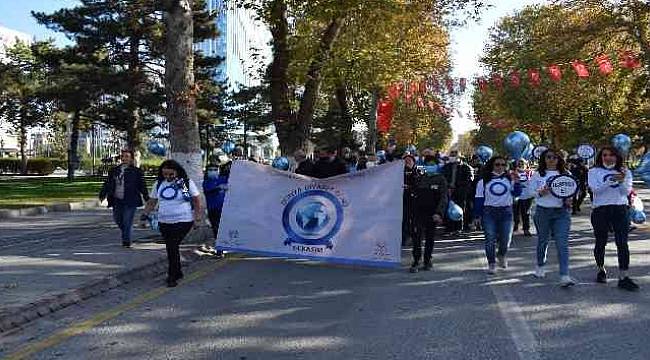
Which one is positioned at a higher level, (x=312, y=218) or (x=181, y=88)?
(x=181, y=88)

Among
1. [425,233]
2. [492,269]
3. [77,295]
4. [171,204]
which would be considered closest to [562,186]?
[492,269]

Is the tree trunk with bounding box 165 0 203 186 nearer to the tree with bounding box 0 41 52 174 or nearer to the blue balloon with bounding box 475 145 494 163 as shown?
the blue balloon with bounding box 475 145 494 163

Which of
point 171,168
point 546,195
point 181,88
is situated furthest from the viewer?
point 181,88

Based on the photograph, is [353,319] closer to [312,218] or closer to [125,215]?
[312,218]

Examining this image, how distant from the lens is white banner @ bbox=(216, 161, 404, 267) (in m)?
10.9

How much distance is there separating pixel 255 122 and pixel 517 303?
160ft

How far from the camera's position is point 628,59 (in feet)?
98.6

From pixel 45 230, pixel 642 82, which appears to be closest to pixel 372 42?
pixel 642 82

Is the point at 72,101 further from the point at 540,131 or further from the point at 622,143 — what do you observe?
the point at 540,131

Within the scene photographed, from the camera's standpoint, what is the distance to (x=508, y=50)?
4212 centimetres

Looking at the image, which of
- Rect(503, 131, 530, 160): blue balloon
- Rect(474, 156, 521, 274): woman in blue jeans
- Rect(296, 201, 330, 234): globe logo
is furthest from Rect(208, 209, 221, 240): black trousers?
Rect(503, 131, 530, 160): blue balloon

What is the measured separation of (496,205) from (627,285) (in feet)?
6.60

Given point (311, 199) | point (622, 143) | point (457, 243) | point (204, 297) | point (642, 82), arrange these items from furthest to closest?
point (642, 82) → point (622, 143) → point (457, 243) → point (311, 199) → point (204, 297)

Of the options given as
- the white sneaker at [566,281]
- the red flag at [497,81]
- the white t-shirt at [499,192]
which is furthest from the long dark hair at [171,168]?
the red flag at [497,81]
